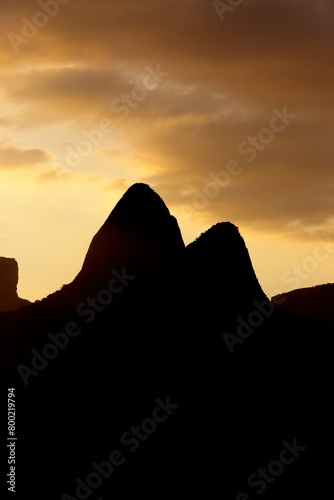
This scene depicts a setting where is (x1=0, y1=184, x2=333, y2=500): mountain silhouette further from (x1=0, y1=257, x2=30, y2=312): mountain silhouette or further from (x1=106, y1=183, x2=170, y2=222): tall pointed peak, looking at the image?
(x1=0, y1=257, x2=30, y2=312): mountain silhouette

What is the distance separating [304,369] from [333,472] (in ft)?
24.9

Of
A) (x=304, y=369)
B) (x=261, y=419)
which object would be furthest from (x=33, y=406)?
(x=304, y=369)

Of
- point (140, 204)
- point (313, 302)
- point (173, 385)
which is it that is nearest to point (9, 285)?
point (313, 302)

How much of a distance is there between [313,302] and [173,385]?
3678 inches

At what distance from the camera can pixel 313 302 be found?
13950 centimetres

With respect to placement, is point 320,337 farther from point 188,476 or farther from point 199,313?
point 188,476

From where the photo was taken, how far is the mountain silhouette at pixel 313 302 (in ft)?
440

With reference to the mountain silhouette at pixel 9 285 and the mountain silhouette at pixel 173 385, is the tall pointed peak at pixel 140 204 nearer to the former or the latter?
the mountain silhouette at pixel 173 385

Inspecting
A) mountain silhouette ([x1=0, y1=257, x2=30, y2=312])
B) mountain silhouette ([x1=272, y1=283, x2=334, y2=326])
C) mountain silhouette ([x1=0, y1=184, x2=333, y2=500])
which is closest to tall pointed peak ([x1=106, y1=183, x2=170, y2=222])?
mountain silhouette ([x1=0, y1=184, x2=333, y2=500])

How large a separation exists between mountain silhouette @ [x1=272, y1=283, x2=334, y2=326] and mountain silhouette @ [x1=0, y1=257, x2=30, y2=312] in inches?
1818

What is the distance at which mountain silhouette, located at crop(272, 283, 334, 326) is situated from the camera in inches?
5285

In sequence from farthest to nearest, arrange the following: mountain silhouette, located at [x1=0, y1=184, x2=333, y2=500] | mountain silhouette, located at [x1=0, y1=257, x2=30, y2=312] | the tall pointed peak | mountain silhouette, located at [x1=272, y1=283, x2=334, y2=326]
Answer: mountain silhouette, located at [x1=272, y1=283, x2=334, y2=326] < mountain silhouette, located at [x1=0, y1=257, x2=30, y2=312] < the tall pointed peak < mountain silhouette, located at [x1=0, y1=184, x2=333, y2=500]

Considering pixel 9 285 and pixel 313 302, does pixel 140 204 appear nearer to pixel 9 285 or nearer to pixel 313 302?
pixel 9 285

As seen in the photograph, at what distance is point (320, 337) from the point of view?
55750 millimetres
